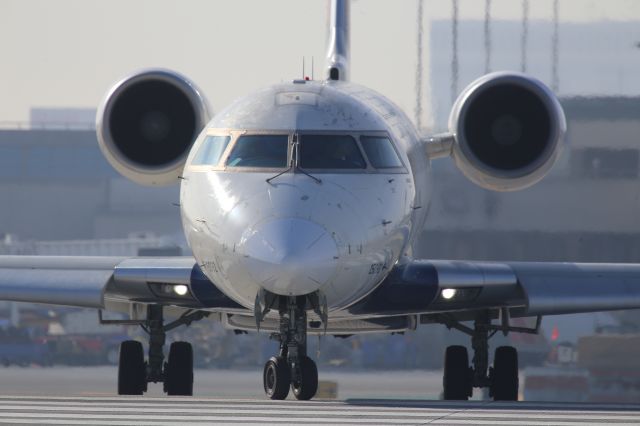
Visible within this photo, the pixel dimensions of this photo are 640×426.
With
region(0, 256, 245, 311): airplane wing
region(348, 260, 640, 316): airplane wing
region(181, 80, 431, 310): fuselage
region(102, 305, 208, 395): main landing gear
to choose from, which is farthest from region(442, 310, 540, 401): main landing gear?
region(0, 256, 245, 311): airplane wing

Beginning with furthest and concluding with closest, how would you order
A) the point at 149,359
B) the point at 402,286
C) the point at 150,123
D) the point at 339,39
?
the point at 339,39, the point at 149,359, the point at 150,123, the point at 402,286

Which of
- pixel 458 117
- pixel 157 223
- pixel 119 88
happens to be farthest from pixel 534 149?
pixel 157 223

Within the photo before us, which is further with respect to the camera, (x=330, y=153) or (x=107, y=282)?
(x=107, y=282)

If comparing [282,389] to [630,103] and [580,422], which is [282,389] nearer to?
[580,422]

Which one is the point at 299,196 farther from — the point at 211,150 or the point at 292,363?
the point at 211,150

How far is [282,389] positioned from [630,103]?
13.4m

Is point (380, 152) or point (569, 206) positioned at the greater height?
point (569, 206)

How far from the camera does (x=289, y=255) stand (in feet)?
44.7

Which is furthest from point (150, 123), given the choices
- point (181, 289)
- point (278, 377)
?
point (278, 377)

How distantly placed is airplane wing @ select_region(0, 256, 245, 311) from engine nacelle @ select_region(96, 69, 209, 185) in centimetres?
118

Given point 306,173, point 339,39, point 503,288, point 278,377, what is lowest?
point 278,377

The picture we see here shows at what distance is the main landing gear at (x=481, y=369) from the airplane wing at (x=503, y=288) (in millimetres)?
504

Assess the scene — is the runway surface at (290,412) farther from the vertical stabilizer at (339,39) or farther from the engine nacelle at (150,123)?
the vertical stabilizer at (339,39)

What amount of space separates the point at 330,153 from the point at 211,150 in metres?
1.23
